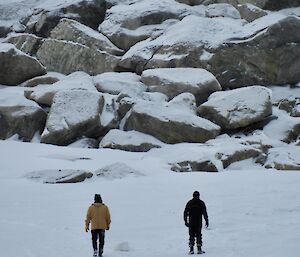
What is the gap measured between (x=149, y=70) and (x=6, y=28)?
23592 mm

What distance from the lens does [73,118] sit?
28.4m

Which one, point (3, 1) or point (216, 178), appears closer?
point (216, 178)

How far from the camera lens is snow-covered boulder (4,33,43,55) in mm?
44875

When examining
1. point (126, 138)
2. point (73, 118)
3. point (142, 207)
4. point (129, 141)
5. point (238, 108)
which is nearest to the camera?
point (142, 207)

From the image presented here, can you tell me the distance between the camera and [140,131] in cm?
2861

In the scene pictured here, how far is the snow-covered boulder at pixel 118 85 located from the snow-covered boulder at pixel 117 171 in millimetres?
10392

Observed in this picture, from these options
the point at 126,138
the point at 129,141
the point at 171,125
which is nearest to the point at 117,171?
the point at 129,141

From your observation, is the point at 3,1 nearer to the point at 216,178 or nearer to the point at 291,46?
the point at 291,46

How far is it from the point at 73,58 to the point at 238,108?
1701 cm

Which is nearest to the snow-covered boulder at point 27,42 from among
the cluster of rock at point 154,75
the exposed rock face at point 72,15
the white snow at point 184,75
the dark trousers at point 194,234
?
the cluster of rock at point 154,75

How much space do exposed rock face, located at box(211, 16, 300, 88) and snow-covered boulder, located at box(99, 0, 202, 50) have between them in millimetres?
7802

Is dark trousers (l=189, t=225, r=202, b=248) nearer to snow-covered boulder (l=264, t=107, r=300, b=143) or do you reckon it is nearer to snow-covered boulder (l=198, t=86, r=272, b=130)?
snow-covered boulder (l=264, t=107, r=300, b=143)

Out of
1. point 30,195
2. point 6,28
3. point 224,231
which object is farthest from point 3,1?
point 224,231

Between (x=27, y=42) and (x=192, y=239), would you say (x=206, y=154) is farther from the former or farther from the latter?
(x=27, y=42)
